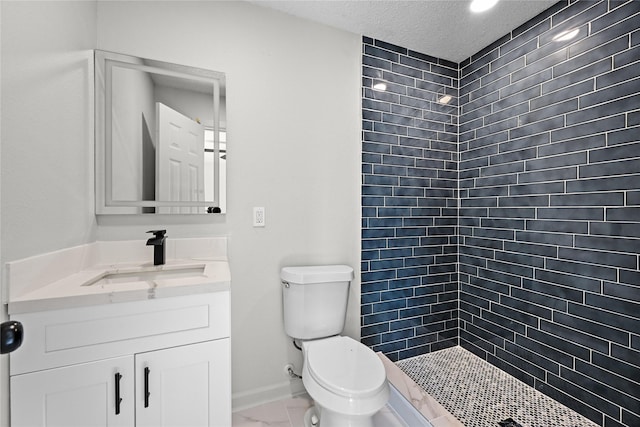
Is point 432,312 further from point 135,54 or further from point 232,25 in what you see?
point 135,54

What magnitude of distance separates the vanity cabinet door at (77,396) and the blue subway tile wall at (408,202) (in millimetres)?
1411

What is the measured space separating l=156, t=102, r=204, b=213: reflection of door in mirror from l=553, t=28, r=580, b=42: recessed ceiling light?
2.13 metres

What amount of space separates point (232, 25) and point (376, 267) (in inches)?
69.7

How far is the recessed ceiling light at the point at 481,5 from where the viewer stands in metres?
1.69

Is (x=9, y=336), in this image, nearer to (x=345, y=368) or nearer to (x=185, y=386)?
(x=185, y=386)

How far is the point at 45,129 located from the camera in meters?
1.06

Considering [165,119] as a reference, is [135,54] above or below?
above

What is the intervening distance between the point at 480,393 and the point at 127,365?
1.93m

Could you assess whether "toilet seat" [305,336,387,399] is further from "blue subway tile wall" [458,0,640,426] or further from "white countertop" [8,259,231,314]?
"blue subway tile wall" [458,0,640,426]

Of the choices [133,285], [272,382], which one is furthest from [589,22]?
[272,382]

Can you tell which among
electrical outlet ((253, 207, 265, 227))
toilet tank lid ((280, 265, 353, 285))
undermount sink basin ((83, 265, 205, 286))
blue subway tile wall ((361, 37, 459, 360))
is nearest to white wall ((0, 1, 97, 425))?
undermount sink basin ((83, 265, 205, 286))

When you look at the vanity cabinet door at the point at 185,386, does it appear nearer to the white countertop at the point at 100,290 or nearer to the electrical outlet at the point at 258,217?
the white countertop at the point at 100,290

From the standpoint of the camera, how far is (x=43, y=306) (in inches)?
35.7

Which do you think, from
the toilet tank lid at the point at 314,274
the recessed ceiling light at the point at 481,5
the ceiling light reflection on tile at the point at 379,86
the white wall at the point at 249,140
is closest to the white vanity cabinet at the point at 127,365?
the white wall at the point at 249,140
